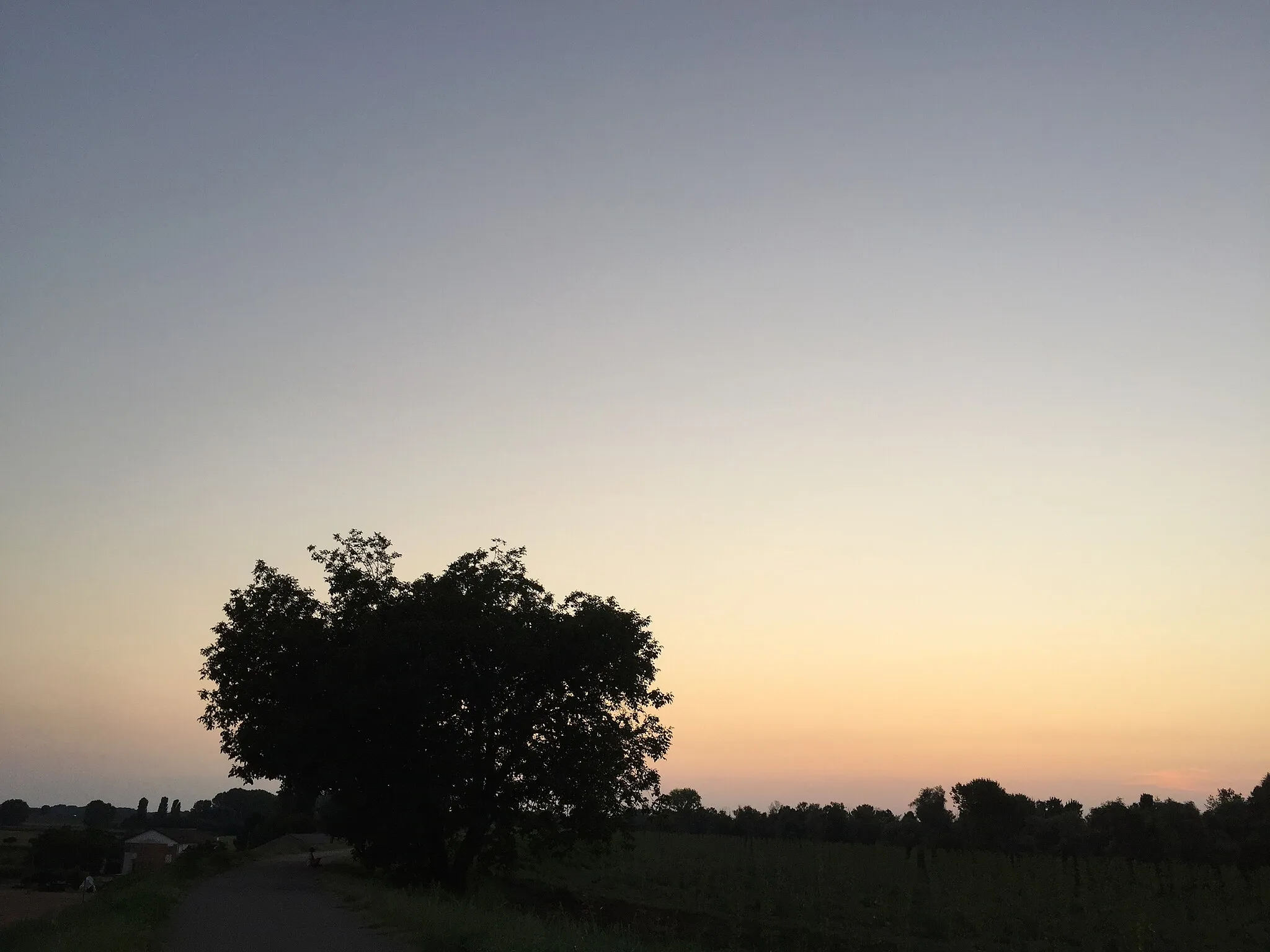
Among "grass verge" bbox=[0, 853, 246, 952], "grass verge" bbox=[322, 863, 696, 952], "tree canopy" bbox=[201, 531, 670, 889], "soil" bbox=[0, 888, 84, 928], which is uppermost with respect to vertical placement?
"tree canopy" bbox=[201, 531, 670, 889]

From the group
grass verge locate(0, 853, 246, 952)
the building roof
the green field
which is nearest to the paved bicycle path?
grass verge locate(0, 853, 246, 952)

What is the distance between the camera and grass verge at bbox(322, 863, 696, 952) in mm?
12898

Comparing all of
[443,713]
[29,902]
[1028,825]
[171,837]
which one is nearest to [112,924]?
[443,713]

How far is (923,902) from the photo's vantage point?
103ft

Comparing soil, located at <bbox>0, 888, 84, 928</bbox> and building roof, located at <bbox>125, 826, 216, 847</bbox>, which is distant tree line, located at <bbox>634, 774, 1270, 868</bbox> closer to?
soil, located at <bbox>0, 888, 84, 928</bbox>

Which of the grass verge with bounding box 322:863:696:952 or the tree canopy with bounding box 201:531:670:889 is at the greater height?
the tree canopy with bounding box 201:531:670:889

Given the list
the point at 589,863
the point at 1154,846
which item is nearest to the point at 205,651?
the point at 589,863

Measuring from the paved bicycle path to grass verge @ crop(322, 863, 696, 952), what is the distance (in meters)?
0.49

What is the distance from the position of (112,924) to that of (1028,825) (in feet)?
216

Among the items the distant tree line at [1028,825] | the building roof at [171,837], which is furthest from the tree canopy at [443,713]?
the building roof at [171,837]

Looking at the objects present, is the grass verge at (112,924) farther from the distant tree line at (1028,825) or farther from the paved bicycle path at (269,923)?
the distant tree line at (1028,825)

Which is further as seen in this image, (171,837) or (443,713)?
(171,837)

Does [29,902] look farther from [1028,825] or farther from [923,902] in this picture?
[1028,825]

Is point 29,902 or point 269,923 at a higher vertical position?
point 269,923
